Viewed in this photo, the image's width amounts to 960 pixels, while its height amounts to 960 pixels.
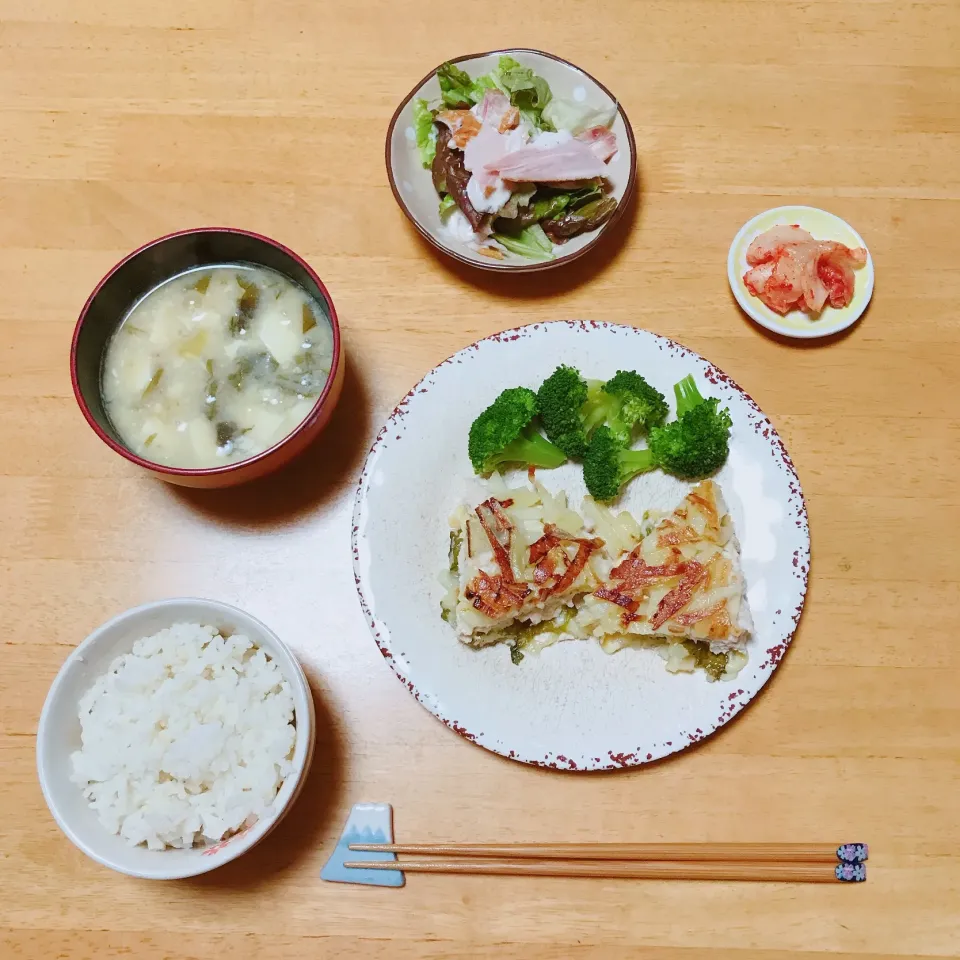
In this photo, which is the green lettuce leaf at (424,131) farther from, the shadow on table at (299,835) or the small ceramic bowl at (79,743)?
the shadow on table at (299,835)

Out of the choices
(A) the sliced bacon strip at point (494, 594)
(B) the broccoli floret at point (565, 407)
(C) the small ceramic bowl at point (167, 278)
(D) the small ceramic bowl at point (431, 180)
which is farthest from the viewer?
(D) the small ceramic bowl at point (431, 180)

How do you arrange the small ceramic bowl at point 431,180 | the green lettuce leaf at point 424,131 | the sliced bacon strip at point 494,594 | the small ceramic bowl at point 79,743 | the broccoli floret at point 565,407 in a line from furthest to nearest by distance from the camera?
the green lettuce leaf at point 424,131 → the small ceramic bowl at point 431,180 → the broccoli floret at point 565,407 → the sliced bacon strip at point 494,594 → the small ceramic bowl at point 79,743

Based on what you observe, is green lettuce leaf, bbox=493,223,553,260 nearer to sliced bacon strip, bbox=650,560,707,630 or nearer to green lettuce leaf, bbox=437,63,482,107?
green lettuce leaf, bbox=437,63,482,107

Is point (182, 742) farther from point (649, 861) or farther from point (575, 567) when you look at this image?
point (649, 861)

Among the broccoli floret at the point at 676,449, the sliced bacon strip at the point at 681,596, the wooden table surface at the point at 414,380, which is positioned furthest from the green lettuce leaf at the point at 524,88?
the sliced bacon strip at the point at 681,596

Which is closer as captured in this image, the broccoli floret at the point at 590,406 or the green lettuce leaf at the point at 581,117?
the broccoli floret at the point at 590,406

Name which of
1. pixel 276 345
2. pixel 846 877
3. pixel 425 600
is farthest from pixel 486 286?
pixel 846 877

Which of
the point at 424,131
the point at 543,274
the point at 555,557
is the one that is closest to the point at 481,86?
the point at 424,131
